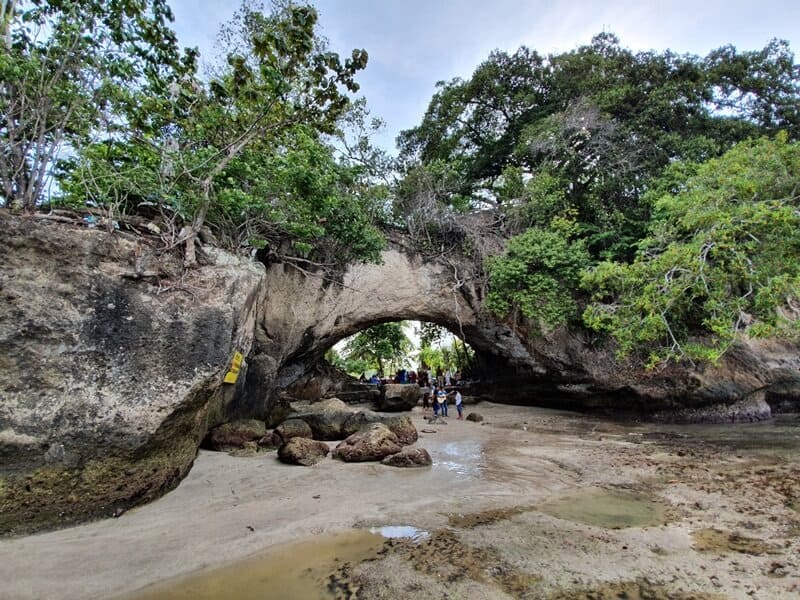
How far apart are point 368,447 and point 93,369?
442 centimetres

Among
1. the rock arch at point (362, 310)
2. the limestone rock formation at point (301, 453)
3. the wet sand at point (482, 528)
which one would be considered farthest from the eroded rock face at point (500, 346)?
the wet sand at point (482, 528)

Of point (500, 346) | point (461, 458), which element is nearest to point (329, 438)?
point (461, 458)

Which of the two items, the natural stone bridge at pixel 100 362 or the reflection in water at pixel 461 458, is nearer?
the natural stone bridge at pixel 100 362

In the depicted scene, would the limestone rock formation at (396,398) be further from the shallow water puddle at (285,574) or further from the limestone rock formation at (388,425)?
the shallow water puddle at (285,574)

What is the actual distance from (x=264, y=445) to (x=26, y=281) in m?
5.07

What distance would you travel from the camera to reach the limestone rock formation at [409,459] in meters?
7.05

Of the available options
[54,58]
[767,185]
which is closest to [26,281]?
[54,58]

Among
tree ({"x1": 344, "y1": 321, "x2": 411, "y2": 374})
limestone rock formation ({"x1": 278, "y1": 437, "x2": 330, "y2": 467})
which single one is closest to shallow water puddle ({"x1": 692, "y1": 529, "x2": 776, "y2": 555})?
limestone rock formation ({"x1": 278, "y1": 437, "x2": 330, "y2": 467})

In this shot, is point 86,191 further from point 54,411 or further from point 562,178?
point 562,178

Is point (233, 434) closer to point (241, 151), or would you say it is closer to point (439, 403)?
point (241, 151)

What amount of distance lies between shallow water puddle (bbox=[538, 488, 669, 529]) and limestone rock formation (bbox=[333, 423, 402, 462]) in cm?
304

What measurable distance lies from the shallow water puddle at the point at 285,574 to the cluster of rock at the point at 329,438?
112 inches

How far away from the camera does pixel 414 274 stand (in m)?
13.6

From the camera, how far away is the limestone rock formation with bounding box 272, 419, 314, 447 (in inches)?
326
